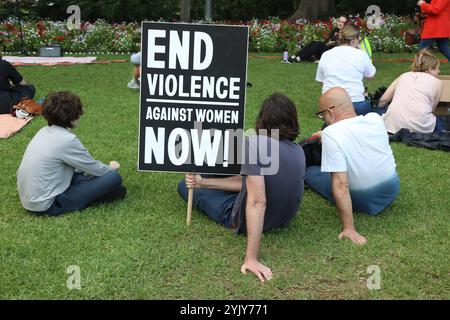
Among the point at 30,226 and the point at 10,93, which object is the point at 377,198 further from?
the point at 10,93

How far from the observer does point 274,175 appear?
3992 millimetres

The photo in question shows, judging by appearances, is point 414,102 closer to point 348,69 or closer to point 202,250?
point 348,69

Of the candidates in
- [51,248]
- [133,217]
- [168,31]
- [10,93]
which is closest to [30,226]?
[51,248]

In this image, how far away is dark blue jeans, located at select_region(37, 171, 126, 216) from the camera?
4664 millimetres

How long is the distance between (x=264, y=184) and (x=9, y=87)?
5.55 meters

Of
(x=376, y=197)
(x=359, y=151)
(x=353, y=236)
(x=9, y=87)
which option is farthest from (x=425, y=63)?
(x=9, y=87)

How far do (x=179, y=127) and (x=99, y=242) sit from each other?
1.03 m

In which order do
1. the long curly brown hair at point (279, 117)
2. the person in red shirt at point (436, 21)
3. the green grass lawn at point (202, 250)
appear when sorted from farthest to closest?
1. the person in red shirt at point (436, 21)
2. the long curly brown hair at point (279, 117)
3. the green grass lawn at point (202, 250)

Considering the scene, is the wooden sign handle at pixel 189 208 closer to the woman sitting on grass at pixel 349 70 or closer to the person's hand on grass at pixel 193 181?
the person's hand on grass at pixel 193 181

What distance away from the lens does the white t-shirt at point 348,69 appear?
7145 millimetres

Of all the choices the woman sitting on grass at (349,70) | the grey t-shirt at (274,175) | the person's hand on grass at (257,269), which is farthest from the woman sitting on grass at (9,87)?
the person's hand on grass at (257,269)

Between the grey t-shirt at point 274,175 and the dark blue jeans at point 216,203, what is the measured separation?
13 centimetres

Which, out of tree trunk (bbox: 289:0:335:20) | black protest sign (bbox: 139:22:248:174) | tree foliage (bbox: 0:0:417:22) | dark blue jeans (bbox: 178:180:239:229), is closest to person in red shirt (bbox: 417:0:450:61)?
black protest sign (bbox: 139:22:248:174)

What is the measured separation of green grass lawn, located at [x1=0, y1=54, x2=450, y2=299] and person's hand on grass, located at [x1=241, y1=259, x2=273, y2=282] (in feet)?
0.15
